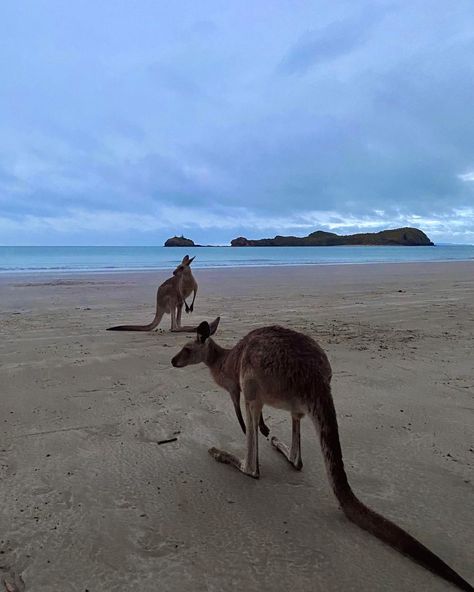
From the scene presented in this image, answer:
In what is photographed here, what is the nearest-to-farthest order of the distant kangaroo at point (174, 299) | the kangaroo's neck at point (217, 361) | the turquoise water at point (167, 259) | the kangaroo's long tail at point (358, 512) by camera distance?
the kangaroo's long tail at point (358, 512) < the kangaroo's neck at point (217, 361) < the distant kangaroo at point (174, 299) < the turquoise water at point (167, 259)

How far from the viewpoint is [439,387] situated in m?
3.63

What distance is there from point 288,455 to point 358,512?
2.45ft

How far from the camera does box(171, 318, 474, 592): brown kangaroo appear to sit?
1723 millimetres

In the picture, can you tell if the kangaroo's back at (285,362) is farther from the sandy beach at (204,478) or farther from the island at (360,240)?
the island at (360,240)

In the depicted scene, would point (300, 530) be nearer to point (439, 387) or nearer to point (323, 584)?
point (323, 584)

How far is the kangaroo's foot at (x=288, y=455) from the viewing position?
2.43 metres

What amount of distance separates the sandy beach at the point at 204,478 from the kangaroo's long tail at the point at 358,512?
0.18 ft

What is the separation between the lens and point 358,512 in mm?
1816

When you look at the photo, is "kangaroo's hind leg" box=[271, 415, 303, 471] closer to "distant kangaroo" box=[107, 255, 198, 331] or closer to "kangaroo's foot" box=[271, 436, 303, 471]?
"kangaroo's foot" box=[271, 436, 303, 471]

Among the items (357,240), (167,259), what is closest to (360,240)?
(357,240)

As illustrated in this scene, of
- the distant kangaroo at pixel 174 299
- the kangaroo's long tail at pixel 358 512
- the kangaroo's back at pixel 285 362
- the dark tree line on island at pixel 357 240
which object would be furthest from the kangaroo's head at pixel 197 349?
the dark tree line on island at pixel 357 240

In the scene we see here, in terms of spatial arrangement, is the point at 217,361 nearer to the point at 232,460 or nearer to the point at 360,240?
the point at 232,460

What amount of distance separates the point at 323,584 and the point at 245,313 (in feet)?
19.8

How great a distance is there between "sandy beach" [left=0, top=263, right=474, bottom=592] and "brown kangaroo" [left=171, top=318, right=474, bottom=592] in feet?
0.22
